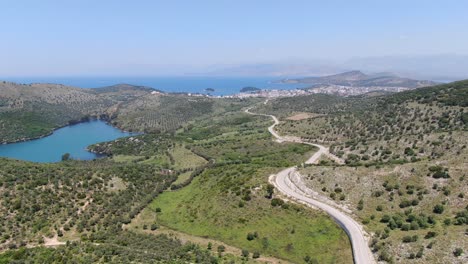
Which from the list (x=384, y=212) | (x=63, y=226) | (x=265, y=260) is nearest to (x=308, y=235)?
(x=265, y=260)

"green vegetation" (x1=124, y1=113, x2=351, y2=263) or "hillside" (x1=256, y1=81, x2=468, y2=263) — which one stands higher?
"hillside" (x1=256, y1=81, x2=468, y2=263)

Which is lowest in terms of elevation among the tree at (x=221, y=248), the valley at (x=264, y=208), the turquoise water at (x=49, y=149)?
the turquoise water at (x=49, y=149)

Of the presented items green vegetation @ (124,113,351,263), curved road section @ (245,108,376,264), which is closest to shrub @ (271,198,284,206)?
green vegetation @ (124,113,351,263)

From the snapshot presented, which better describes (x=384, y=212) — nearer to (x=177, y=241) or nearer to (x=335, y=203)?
(x=335, y=203)

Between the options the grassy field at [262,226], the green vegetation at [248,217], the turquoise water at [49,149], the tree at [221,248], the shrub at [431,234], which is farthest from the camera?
the turquoise water at [49,149]

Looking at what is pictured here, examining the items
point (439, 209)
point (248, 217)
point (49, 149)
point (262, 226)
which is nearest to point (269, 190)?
point (248, 217)

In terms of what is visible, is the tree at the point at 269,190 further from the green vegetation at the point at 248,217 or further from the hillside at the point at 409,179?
the hillside at the point at 409,179

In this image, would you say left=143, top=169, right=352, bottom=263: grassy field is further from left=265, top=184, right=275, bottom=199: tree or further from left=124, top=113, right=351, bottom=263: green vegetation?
left=265, top=184, right=275, bottom=199: tree

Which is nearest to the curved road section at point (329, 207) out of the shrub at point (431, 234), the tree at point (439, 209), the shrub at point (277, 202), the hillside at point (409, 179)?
the hillside at point (409, 179)
